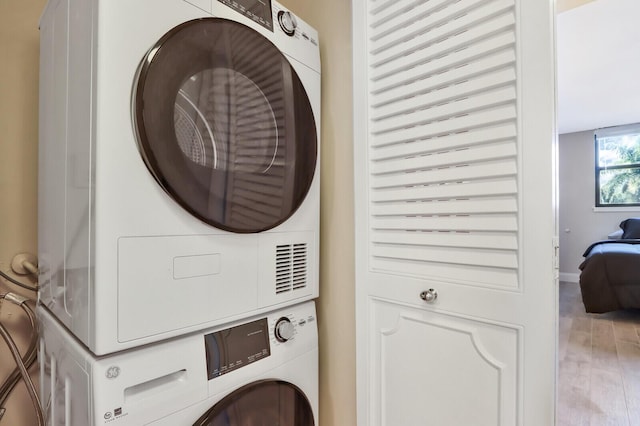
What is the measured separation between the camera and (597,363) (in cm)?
225

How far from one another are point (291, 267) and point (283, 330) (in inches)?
7.5

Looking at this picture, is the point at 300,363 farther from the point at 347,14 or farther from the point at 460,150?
the point at 347,14

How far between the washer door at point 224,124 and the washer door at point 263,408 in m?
0.43

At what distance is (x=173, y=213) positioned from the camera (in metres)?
0.73

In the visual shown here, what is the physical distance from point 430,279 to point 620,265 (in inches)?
138

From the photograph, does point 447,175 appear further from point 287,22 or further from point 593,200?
point 593,200

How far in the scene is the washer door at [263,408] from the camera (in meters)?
0.79

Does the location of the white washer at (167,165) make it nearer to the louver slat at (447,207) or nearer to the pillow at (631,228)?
the louver slat at (447,207)

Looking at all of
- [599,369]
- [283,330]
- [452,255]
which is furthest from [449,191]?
[599,369]

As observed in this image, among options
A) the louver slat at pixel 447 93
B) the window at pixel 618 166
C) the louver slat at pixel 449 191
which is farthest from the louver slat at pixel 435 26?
the window at pixel 618 166

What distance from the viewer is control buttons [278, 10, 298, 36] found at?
1.00m

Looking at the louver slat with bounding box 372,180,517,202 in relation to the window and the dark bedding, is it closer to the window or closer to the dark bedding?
the dark bedding

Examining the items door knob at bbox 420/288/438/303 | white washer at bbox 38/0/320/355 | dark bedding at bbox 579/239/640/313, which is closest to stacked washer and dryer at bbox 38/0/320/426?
white washer at bbox 38/0/320/355

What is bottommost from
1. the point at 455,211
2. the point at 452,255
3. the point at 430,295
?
the point at 430,295
